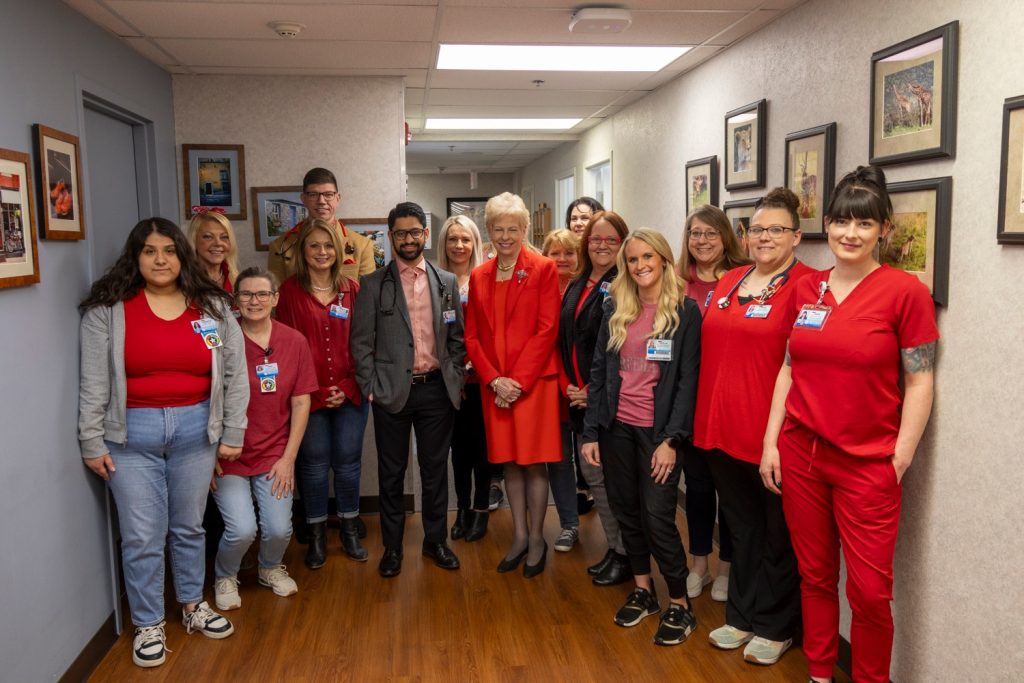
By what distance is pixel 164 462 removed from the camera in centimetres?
282

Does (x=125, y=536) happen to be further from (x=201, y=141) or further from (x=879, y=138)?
(x=879, y=138)

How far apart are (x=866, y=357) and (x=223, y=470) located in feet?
7.85

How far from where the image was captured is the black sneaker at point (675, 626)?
291 centimetres

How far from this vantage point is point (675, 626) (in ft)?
9.64

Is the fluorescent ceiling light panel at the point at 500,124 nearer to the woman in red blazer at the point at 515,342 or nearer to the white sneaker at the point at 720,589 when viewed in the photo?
the woman in red blazer at the point at 515,342

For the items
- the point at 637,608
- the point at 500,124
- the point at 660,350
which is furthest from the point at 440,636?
the point at 500,124

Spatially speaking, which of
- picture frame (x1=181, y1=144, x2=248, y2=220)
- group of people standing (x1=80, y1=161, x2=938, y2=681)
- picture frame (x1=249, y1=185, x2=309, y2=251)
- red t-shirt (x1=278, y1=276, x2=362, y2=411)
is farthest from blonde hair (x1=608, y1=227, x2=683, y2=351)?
picture frame (x1=181, y1=144, x2=248, y2=220)

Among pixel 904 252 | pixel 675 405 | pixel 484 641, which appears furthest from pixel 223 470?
pixel 904 252

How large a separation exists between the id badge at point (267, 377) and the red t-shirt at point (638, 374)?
1391 mm

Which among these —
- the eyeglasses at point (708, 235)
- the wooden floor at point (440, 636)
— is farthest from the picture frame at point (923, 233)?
the wooden floor at point (440, 636)

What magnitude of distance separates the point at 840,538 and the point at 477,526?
6.63 ft

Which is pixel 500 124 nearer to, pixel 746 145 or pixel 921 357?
pixel 746 145

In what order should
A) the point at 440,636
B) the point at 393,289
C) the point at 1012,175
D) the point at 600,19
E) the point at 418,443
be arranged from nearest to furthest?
the point at 1012,175 → the point at 440,636 → the point at 600,19 → the point at 393,289 → the point at 418,443

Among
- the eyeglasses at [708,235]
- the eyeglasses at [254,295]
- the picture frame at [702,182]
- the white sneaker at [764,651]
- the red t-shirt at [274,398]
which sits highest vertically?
the picture frame at [702,182]
